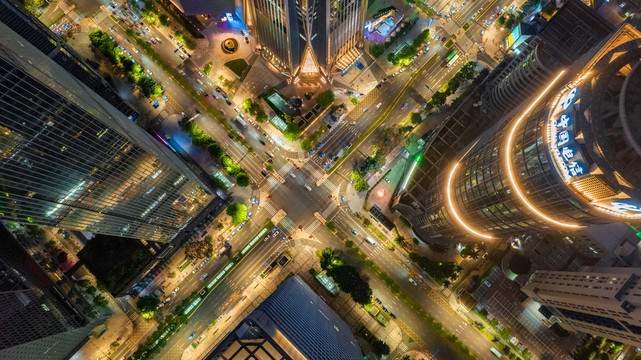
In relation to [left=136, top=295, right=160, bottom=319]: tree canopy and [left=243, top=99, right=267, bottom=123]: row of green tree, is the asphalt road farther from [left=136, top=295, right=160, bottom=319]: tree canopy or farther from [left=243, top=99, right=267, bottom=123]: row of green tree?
[left=243, top=99, right=267, bottom=123]: row of green tree

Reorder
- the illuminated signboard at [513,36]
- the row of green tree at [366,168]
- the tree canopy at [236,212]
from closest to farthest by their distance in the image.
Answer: the tree canopy at [236,212] < the row of green tree at [366,168] < the illuminated signboard at [513,36]

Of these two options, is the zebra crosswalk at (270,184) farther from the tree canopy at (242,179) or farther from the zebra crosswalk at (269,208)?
the tree canopy at (242,179)

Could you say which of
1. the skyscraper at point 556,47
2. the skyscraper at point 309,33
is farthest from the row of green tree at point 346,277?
the skyscraper at point 556,47

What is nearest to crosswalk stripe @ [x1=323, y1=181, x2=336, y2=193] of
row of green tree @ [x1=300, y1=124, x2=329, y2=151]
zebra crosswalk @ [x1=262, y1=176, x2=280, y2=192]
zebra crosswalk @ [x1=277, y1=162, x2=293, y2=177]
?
row of green tree @ [x1=300, y1=124, x2=329, y2=151]

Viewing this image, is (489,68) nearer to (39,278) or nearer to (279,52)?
(279,52)

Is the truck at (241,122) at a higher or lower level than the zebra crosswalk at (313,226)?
higher

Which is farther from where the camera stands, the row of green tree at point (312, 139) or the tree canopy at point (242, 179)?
the row of green tree at point (312, 139)
